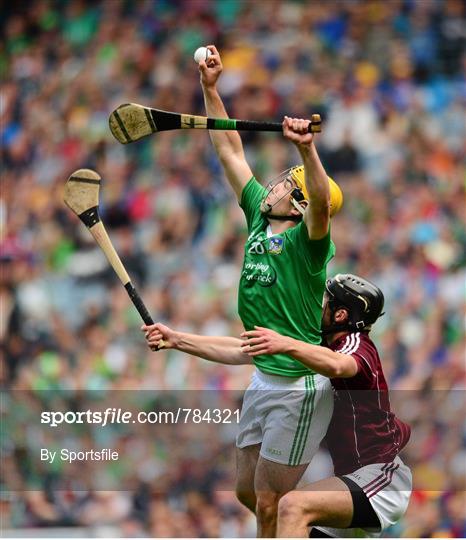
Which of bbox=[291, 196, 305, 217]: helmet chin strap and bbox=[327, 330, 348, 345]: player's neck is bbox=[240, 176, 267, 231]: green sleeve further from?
bbox=[327, 330, 348, 345]: player's neck

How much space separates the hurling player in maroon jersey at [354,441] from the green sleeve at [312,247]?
0.31 m

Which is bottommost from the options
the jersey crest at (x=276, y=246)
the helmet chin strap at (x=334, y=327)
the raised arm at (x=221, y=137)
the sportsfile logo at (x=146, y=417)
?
the sportsfile logo at (x=146, y=417)

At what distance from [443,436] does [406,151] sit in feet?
9.94

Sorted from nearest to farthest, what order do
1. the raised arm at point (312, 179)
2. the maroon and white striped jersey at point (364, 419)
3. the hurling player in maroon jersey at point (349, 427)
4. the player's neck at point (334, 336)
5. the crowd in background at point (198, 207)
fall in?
the raised arm at point (312, 179) → the hurling player in maroon jersey at point (349, 427) → the maroon and white striped jersey at point (364, 419) → the player's neck at point (334, 336) → the crowd in background at point (198, 207)

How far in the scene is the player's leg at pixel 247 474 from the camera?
17.5ft

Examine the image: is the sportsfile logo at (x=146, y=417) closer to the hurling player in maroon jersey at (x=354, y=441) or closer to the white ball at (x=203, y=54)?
the hurling player in maroon jersey at (x=354, y=441)

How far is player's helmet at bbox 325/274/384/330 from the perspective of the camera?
5.36 meters

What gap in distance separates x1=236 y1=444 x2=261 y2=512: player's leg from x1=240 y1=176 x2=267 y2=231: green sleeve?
3.05 ft

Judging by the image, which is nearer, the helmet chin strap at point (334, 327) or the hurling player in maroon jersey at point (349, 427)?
the hurling player in maroon jersey at point (349, 427)

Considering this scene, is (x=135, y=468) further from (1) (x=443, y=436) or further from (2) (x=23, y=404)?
(1) (x=443, y=436)

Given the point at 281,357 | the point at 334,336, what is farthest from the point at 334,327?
the point at 281,357

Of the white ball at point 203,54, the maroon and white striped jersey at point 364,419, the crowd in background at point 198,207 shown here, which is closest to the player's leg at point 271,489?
the maroon and white striped jersey at point 364,419

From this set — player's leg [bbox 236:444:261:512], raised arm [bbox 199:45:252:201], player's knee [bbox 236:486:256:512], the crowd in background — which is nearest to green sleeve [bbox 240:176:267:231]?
raised arm [bbox 199:45:252:201]

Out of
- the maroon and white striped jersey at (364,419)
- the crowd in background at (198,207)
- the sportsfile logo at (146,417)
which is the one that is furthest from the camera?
the crowd in background at (198,207)
